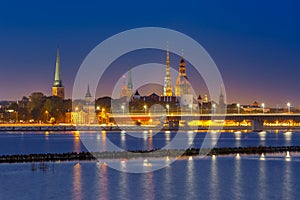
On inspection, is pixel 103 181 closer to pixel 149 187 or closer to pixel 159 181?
pixel 159 181

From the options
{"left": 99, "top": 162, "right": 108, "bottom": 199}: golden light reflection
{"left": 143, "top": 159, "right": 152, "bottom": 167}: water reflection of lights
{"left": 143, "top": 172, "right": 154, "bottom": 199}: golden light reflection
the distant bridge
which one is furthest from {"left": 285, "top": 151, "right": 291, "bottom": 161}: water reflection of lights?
the distant bridge

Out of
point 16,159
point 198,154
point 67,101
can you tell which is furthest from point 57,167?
point 67,101

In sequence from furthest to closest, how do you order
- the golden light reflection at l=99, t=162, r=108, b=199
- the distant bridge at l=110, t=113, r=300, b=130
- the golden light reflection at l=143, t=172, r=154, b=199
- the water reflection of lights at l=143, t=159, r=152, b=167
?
the distant bridge at l=110, t=113, r=300, b=130 < the water reflection of lights at l=143, t=159, r=152, b=167 < the golden light reflection at l=99, t=162, r=108, b=199 < the golden light reflection at l=143, t=172, r=154, b=199

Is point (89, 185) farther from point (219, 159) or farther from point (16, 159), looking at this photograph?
point (219, 159)

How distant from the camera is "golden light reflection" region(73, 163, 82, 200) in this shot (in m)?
30.6

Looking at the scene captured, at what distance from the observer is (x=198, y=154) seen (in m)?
51.4

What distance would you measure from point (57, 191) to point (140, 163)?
1296cm

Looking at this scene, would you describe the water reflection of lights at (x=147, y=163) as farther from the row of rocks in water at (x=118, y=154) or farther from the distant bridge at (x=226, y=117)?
the distant bridge at (x=226, y=117)

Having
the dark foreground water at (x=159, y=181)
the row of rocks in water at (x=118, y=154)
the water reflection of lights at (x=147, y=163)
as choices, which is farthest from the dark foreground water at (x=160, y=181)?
the row of rocks in water at (x=118, y=154)

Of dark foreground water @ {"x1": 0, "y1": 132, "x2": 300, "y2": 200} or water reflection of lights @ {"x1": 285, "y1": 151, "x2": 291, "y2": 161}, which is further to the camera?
water reflection of lights @ {"x1": 285, "y1": 151, "x2": 291, "y2": 161}

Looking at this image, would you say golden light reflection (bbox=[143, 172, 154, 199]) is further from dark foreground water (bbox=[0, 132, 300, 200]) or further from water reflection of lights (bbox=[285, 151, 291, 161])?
water reflection of lights (bbox=[285, 151, 291, 161])

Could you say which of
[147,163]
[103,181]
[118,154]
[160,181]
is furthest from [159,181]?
[118,154]

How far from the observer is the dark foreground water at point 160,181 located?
102 ft

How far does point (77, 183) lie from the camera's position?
34.6 metres
